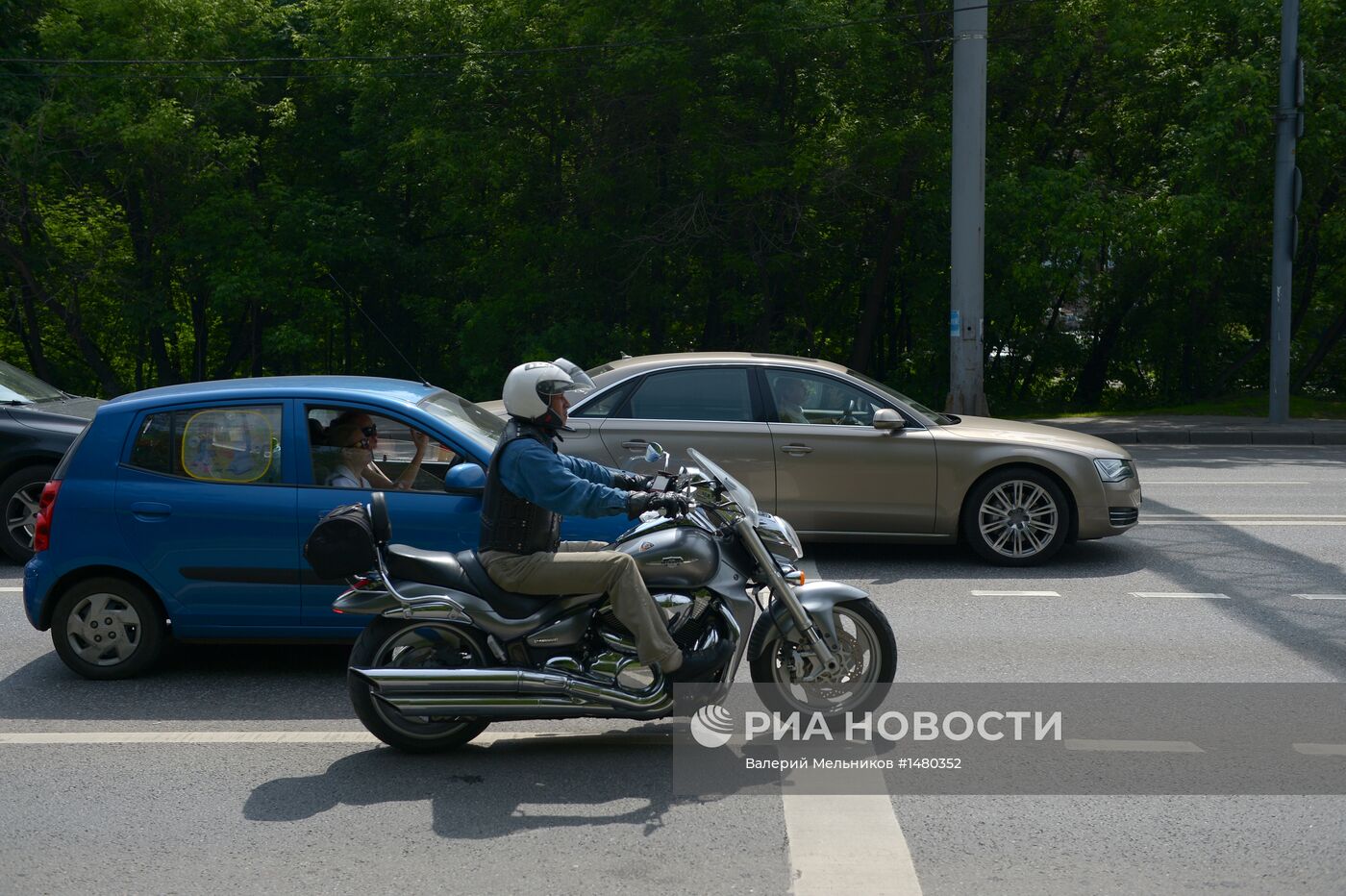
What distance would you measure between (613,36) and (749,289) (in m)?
4.92

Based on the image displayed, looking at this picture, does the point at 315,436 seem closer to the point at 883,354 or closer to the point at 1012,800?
the point at 1012,800

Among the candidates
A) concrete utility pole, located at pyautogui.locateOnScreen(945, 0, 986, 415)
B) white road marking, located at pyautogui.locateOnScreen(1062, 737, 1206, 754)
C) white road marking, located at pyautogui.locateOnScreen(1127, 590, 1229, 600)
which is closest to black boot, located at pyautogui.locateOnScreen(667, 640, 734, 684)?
white road marking, located at pyautogui.locateOnScreen(1062, 737, 1206, 754)

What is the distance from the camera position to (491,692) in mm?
5293

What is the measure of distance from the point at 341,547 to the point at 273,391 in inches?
69.5

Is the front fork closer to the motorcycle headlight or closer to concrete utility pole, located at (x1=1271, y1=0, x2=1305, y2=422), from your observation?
the motorcycle headlight

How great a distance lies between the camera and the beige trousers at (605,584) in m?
5.23

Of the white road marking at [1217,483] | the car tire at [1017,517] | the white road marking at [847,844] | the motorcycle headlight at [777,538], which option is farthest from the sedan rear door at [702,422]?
the white road marking at [1217,483]

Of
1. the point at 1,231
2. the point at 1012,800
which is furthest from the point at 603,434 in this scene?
the point at 1,231

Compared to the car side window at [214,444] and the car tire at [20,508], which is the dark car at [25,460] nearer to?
the car tire at [20,508]

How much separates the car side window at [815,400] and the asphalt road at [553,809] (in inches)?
80.9

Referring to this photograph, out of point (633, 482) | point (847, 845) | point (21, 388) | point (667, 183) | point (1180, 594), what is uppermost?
point (667, 183)

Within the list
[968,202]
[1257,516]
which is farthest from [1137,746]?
[968,202]

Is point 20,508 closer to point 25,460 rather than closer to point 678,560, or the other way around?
point 25,460

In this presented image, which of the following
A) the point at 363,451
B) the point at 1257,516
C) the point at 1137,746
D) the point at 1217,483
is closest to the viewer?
the point at 1137,746
